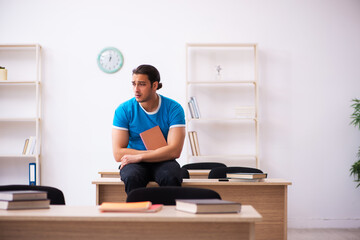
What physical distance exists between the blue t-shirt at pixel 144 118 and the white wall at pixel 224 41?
2062mm

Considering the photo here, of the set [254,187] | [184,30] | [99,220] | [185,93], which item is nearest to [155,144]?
[254,187]

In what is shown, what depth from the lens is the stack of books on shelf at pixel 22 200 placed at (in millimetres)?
1666

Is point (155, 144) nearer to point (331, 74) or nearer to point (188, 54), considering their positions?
point (188, 54)

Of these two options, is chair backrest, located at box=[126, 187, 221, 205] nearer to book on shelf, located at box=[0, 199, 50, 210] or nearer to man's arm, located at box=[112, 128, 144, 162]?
book on shelf, located at box=[0, 199, 50, 210]

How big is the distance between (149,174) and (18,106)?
2.86m

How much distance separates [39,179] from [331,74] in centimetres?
361

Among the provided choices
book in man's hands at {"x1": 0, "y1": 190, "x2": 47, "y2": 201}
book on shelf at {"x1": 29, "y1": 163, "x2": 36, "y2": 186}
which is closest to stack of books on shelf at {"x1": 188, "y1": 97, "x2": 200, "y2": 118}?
book on shelf at {"x1": 29, "y1": 163, "x2": 36, "y2": 186}

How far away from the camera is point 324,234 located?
4.57 m

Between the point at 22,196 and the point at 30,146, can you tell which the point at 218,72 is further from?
the point at 22,196

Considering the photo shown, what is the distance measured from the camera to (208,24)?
5.12 m

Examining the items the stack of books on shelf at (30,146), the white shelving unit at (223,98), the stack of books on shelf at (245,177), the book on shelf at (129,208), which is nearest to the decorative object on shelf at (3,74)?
the stack of books on shelf at (30,146)

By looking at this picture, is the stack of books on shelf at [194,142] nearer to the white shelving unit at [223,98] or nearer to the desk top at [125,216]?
the white shelving unit at [223,98]

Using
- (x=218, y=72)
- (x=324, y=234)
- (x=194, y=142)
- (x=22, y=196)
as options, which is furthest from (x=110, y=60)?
(x=22, y=196)

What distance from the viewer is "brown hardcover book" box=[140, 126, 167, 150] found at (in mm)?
2938
